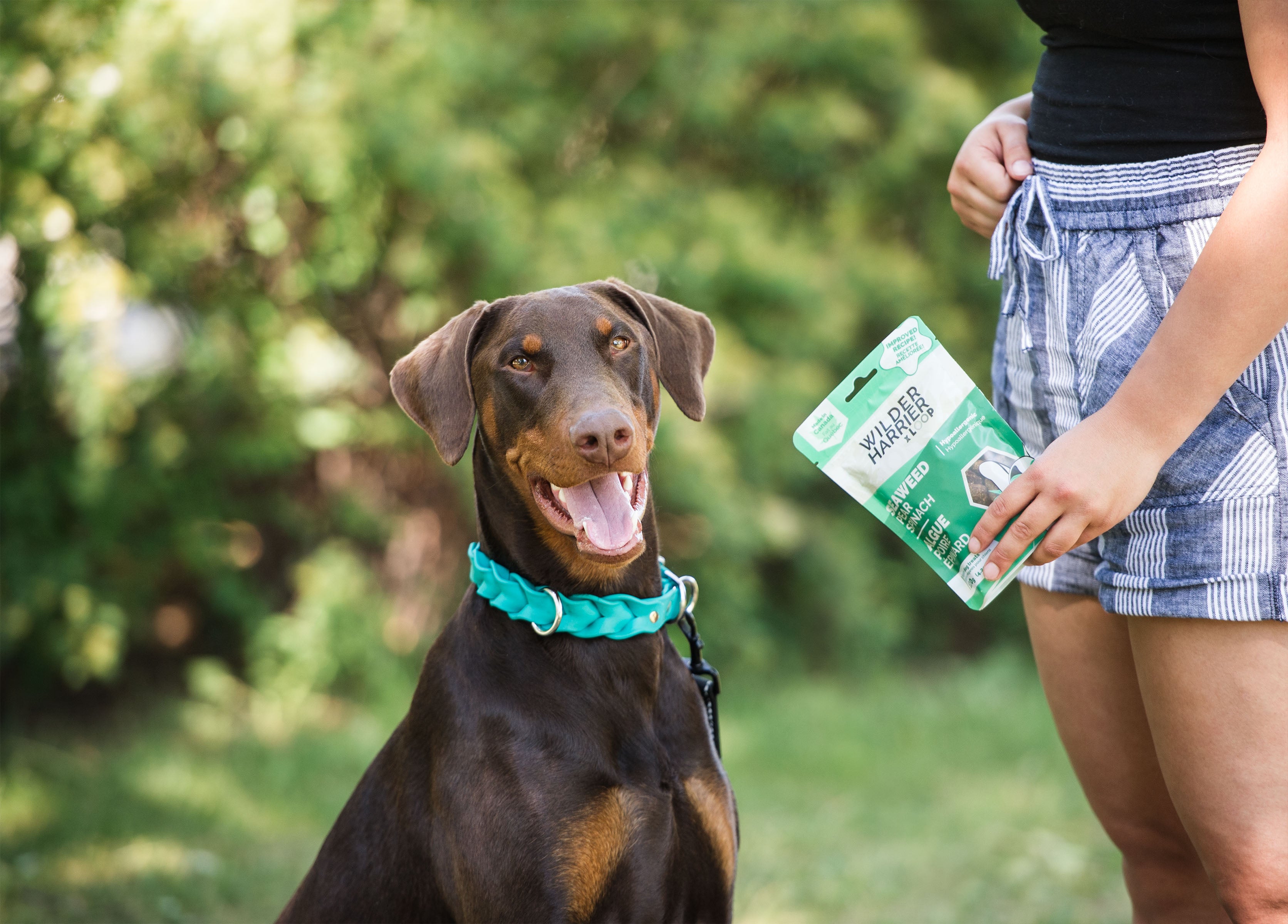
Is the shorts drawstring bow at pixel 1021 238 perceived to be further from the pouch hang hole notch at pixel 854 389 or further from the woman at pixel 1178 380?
the pouch hang hole notch at pixel 854 389

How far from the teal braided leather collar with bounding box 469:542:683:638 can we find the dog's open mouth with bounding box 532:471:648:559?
0.39ft

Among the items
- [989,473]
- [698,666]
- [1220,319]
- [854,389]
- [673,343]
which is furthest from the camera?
[673,343]

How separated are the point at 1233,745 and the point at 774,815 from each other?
3.40 metres

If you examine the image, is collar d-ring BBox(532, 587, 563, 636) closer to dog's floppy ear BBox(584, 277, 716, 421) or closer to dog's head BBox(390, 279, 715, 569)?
dog's head BBox(390, 279, 715, 569)

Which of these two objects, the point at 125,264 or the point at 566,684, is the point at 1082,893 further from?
the point at 125,264

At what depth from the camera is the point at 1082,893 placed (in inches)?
158

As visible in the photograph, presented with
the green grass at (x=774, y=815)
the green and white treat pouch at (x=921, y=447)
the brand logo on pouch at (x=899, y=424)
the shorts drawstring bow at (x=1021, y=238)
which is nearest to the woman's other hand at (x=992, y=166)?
the shorts drawstring bow at (x=1021, y=238)

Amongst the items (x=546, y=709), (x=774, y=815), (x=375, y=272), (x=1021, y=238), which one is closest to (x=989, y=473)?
(x=1021, y=238)

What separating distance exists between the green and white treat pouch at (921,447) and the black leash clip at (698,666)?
22.6 inches

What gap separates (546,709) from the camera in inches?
85.4

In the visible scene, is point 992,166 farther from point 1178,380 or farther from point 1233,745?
point 1233,745

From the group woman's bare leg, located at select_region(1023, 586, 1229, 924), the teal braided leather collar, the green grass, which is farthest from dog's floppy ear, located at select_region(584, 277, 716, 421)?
the green grass

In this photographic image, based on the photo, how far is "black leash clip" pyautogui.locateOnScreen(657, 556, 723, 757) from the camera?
242cm

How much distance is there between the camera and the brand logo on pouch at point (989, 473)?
1888mm
